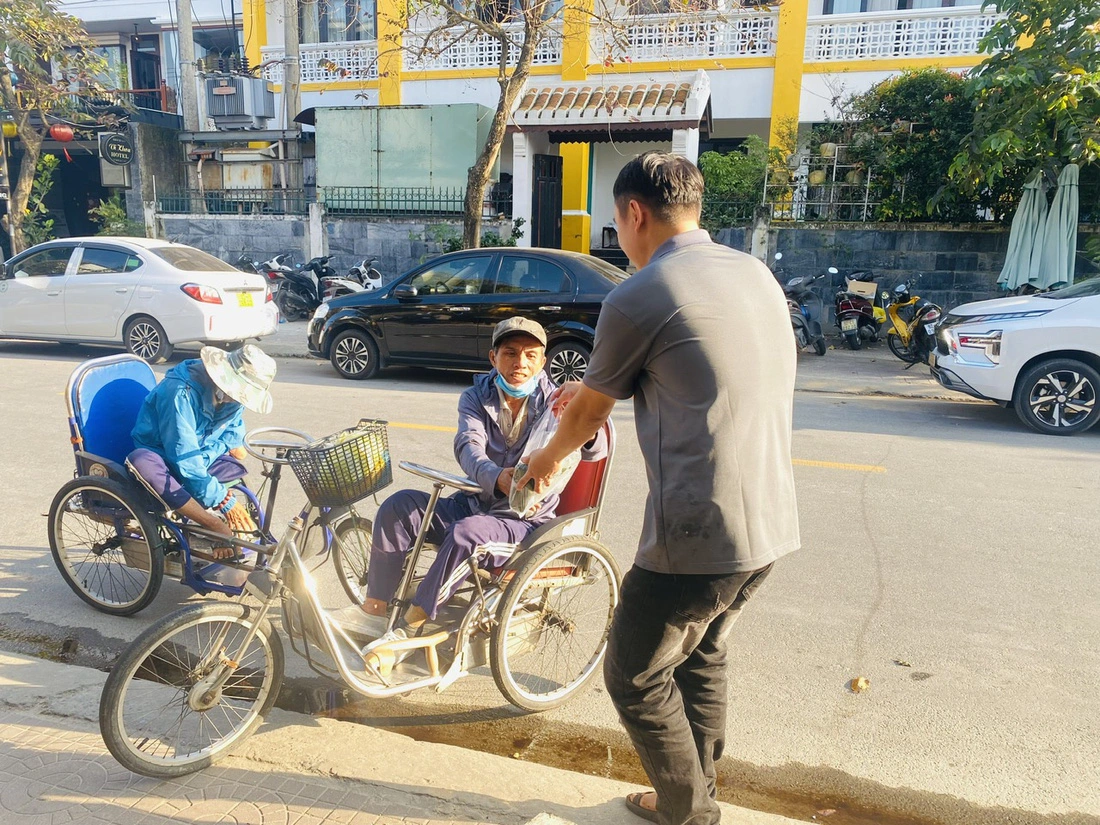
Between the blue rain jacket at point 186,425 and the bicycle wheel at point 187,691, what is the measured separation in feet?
3.37

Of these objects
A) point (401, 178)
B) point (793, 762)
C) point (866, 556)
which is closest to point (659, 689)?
point (793, 762)

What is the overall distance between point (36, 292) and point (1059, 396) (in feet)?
38.3

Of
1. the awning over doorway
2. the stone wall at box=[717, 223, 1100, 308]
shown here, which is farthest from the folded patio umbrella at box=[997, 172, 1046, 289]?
the awning over doorway

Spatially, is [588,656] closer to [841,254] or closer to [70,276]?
[70,276]

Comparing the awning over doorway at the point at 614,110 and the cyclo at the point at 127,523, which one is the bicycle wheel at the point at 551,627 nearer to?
Result: the cyclo at the point at 127,523

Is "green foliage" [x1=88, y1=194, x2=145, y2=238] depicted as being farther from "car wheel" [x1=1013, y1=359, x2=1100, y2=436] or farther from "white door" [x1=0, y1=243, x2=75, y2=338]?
"car wheel" [x1=1013, y1=359, x2=1100, y2=436]

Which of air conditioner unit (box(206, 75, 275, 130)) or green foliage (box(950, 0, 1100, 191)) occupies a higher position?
air conditioner unit (box(206, 75, 275, 130))

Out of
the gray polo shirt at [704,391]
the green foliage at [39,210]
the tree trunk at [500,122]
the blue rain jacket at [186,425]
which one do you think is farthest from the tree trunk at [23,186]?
the gray polo shirt at [704,391]

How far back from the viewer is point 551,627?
11.0ft

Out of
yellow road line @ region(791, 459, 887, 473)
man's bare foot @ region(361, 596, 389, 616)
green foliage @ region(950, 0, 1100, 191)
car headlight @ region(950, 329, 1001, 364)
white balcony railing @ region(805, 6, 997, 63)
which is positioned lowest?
yellow road line @ region(791, 459, 887, 473)

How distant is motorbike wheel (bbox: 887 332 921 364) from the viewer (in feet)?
35.6

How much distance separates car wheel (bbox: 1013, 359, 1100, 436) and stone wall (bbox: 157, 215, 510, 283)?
10.3 meters

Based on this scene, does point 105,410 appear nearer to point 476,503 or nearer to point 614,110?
point 476,503

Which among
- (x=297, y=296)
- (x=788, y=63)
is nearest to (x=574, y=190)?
(x=788, y=63)
